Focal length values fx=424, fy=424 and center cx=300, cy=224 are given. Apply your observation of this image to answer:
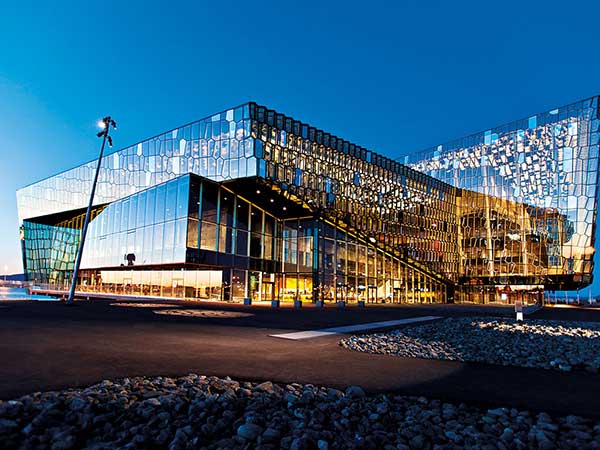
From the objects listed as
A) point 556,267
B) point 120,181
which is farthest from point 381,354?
point 556,267

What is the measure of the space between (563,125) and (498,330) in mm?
53175

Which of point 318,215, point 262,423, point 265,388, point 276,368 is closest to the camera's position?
point 262,423

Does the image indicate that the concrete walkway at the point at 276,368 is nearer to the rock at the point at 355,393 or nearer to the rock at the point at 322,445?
the rock at the point at 355,393

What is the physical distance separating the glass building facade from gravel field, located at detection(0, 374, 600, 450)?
3187cm

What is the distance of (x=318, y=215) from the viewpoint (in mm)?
44469

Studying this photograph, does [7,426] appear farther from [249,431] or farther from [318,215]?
[318,215]

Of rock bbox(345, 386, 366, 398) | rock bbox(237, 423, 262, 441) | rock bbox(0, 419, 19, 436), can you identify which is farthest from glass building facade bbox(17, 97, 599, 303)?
rock bbox(237, 423, 262, 441)

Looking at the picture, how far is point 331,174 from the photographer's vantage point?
146 feet

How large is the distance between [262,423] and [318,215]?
4029 cm

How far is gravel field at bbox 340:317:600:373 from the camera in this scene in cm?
878

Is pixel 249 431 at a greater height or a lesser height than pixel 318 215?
lesser

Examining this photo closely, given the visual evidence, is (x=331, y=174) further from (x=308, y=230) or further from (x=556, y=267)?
(x=556, y=267)

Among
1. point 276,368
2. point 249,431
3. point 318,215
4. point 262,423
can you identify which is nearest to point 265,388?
point 262,423

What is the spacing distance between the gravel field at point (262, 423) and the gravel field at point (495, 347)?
421 centimetres
